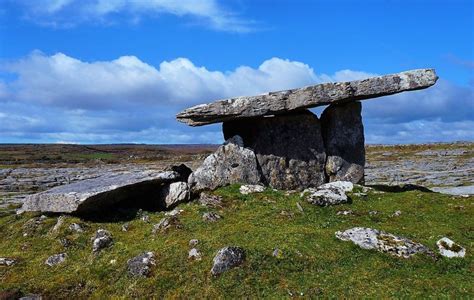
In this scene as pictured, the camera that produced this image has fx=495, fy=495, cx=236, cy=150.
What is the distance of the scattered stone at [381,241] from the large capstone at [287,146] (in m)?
10.2

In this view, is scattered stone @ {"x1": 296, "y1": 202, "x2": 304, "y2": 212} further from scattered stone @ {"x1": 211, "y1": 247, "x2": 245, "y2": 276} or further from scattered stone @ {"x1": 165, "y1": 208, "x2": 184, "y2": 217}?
scattered stone @ {"x1": 165, "y1": 208, "x2": 184, "y2": 217}

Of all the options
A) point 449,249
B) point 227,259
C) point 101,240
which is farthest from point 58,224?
point 449,249

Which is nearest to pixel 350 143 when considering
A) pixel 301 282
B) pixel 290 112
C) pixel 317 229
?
pixel 290 112

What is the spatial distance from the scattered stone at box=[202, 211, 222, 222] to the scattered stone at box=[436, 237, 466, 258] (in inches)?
386

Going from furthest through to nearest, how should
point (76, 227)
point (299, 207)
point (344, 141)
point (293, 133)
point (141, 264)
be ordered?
point (344, 141)
point (293, 133)
point (76, 227)
point (299, 207)
point (141, 264)

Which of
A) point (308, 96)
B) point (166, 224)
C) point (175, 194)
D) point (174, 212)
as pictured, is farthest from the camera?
point (308, 96)

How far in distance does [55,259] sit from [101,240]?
2.11 meters

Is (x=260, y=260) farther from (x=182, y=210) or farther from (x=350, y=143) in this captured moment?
(x=350, y=143)

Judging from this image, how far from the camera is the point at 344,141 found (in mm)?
32312

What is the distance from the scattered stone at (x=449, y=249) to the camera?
19062mm

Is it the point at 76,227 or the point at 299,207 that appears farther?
the point at 76,227

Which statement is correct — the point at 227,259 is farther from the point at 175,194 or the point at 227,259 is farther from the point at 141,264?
the point at 175,194

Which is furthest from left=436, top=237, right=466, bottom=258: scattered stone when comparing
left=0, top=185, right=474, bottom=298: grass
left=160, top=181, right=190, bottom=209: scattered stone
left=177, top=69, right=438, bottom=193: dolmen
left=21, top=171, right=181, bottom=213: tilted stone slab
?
left=21, top=171, right=181, bottom=213: tilted stone slab

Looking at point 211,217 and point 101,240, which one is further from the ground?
point 211,217
